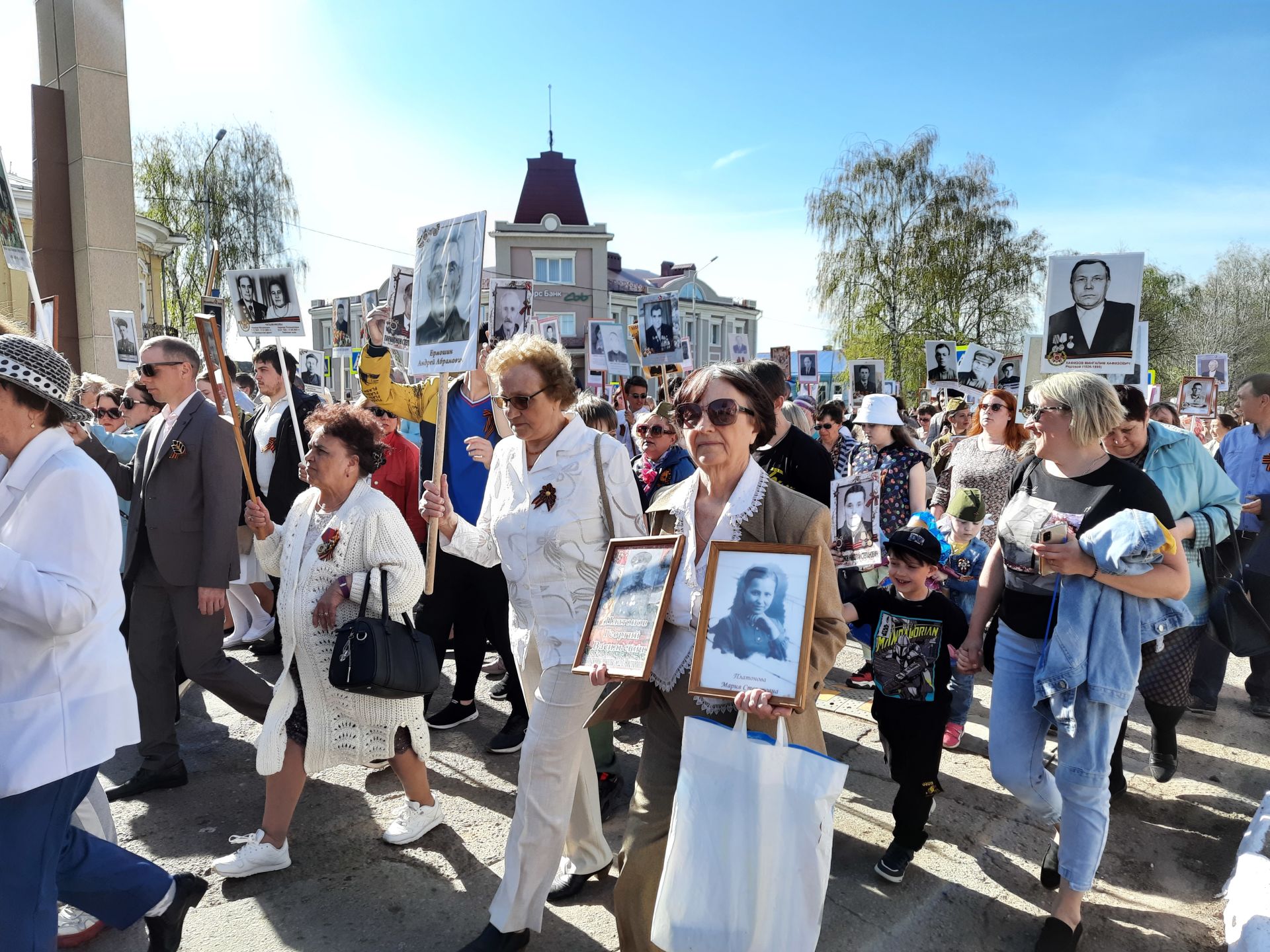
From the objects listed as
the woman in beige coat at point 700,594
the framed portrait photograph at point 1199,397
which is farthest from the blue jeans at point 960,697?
the framed portrait photograph at point 1199,397

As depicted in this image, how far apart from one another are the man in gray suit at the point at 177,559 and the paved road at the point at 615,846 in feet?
1.32

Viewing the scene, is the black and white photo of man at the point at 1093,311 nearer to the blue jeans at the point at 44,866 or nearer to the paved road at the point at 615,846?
the paved road at the point at 615,846

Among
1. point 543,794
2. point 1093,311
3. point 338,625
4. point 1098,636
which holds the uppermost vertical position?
point 1093,311

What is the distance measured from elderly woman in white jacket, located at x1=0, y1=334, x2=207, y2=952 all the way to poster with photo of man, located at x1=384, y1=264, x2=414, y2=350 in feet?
11.5

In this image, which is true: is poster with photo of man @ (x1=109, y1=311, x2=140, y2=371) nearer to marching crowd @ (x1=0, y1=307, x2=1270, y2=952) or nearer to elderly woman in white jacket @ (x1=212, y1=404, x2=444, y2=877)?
marching crowd @ (x1=0, y1=307, x2=1270, y2=952)

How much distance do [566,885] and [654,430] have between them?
3120mm

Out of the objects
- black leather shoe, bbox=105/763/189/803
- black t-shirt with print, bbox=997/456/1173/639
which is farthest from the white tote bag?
black leather shoe, bbox=105/763/189/803

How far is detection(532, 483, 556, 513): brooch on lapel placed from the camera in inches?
122

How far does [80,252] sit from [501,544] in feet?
36.7

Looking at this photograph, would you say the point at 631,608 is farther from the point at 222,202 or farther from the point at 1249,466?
the point at 222,202

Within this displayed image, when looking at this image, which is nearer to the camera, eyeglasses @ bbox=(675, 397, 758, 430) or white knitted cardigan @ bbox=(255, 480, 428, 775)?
eyeglasses @ bbox=(675, 397, 758, 430)

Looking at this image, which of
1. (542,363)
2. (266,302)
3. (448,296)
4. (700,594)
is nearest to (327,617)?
(542,363)

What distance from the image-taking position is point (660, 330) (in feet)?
33.7

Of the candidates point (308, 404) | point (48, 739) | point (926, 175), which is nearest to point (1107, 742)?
point (48, 739)
